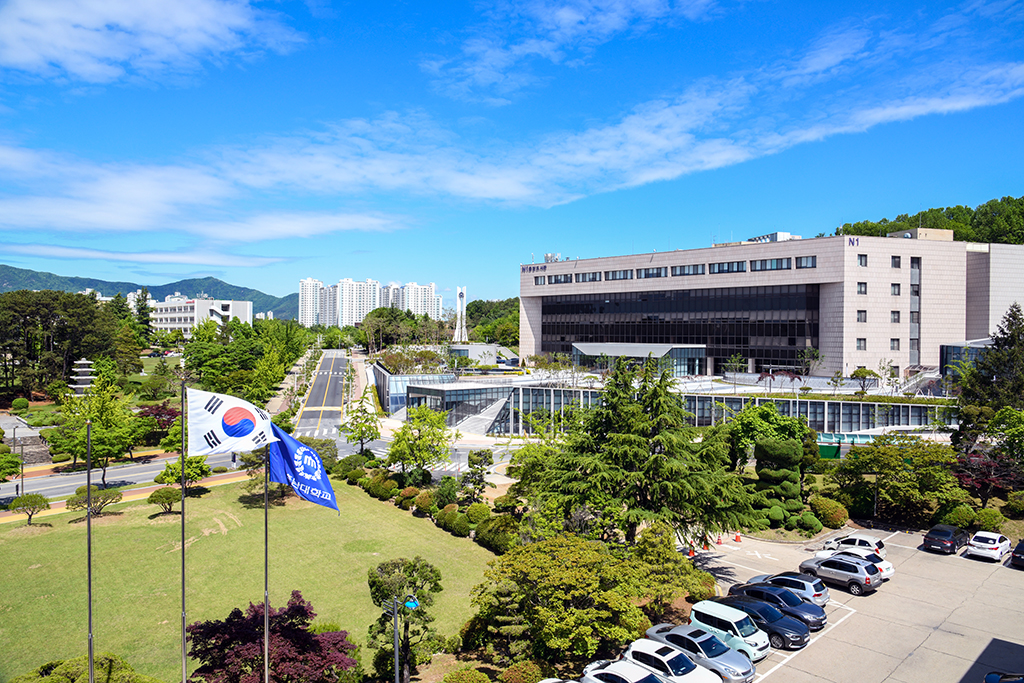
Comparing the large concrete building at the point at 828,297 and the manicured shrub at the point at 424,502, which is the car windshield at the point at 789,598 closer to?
the manicured shrub at the point at 424,502

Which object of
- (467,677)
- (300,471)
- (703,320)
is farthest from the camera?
(703,320)

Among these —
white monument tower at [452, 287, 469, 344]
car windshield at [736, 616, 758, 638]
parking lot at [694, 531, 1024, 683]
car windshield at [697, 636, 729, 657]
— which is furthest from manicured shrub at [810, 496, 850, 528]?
white monument tower at [452, 287, 469, 344]

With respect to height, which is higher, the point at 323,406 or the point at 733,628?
the point at 733,628

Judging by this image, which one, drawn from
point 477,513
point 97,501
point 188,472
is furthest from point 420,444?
point 97,501

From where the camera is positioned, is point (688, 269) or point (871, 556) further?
point (688, 269)

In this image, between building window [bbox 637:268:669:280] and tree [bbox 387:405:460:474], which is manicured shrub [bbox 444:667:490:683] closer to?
tree [bbox 387:405:460:474]

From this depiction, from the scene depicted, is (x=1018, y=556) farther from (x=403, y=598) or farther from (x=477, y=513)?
(x=403, y=598)
